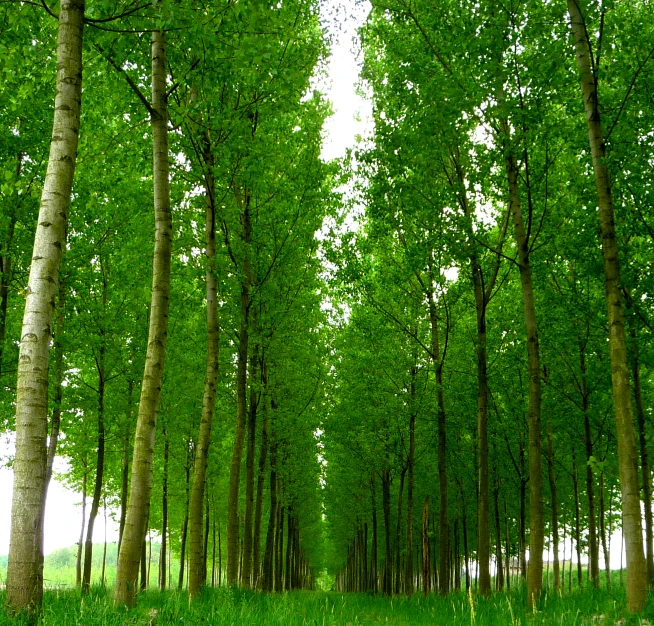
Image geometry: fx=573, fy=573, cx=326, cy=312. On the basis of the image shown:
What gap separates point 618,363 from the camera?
7.31 metres

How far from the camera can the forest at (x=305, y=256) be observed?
6871mm

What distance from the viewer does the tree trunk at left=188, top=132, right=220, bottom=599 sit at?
396 inches

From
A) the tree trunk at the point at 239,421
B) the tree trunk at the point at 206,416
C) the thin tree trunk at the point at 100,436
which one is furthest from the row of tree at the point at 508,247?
the thin tree trunk at the point at 100,436

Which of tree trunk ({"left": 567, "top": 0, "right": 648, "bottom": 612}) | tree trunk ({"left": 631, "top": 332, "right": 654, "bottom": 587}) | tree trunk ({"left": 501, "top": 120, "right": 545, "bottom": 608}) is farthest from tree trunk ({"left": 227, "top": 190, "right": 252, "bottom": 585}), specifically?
tree trunk ({"left": 631, "top": 332, "right": 654, "bottom": 587})

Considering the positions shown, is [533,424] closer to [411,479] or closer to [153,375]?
[153,375]

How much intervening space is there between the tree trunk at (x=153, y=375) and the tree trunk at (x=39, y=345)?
5.78 feet

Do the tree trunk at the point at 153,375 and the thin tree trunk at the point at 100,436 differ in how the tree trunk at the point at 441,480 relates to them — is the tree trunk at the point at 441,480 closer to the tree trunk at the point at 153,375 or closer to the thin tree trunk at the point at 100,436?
the thin tree trunk at the point at 100,436

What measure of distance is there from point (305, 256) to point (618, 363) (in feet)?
34.4

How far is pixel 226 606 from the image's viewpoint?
7266 millimetres

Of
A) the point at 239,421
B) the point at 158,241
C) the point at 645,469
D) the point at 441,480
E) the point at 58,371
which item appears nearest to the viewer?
the point at 158,241

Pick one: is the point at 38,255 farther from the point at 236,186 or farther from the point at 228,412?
the point at 228,412

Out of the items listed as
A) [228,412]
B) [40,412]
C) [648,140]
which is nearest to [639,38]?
[648,140]

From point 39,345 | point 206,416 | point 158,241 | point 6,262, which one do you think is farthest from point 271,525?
point 39,345

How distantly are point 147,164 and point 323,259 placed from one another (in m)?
6.92
